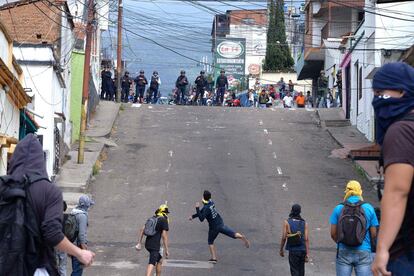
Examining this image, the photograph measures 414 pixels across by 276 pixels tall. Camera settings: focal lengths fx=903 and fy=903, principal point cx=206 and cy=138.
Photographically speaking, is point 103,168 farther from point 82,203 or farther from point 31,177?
point 31,177

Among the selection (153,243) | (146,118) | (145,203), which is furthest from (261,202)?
(146,118)

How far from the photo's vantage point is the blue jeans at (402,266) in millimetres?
4922

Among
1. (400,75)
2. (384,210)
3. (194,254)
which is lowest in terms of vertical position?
(194,254)

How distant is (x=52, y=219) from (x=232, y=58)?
77030 mm

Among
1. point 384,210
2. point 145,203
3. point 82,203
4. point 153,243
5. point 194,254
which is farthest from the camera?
point 145,203

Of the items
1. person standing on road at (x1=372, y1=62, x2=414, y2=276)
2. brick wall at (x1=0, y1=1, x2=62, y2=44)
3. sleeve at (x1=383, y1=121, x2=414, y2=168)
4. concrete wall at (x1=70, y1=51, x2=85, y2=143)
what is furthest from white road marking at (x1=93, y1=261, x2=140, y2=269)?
concrete wall at (x1=70, y1=51, x2=85, y2=143)

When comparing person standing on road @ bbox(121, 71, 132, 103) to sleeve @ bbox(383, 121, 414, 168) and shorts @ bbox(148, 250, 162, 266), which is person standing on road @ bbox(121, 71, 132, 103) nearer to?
shorts @ bbox(148, 250, 162, 266)

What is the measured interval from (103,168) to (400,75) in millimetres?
23908

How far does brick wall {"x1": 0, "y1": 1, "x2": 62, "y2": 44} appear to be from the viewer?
91.4 feet

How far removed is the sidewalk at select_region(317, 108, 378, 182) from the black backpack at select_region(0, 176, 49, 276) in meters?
21.0

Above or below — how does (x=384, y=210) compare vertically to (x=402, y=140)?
below

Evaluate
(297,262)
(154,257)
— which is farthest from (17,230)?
(154,257)

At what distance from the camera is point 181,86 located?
46312 mm

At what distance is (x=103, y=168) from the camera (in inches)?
1125
